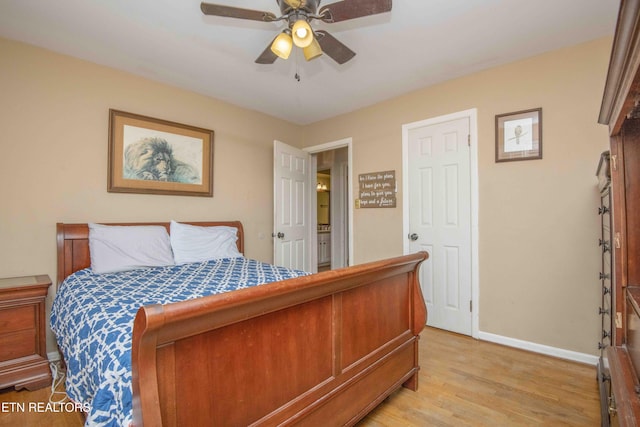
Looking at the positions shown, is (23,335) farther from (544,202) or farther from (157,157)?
(544,202)

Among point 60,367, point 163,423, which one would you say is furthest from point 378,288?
A: point 60,367

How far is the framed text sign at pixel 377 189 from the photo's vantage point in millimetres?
3510

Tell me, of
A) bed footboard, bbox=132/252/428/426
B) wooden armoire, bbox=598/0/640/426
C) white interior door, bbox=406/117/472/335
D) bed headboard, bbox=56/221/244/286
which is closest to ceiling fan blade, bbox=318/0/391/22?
wooden armoire, bbox=598/0/640/426

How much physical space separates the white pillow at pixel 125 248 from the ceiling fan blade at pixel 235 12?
1915 mm

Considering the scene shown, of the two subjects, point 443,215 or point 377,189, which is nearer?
point 443,215

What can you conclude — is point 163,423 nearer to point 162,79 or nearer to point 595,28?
point 162,79

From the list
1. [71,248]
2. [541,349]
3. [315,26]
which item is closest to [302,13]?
[315,26]

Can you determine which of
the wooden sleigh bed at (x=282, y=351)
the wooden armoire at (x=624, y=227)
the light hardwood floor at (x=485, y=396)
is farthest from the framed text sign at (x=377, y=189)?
the wooden armoire at (x=624, y=227)

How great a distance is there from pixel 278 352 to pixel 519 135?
272cm

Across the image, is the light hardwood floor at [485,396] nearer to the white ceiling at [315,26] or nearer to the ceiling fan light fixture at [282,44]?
the ceiling fan light fixture at [282,44]

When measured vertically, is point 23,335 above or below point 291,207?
below

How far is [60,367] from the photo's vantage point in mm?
2352

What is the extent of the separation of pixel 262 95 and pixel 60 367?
3120 millimetres

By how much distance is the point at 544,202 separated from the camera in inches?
99.7
